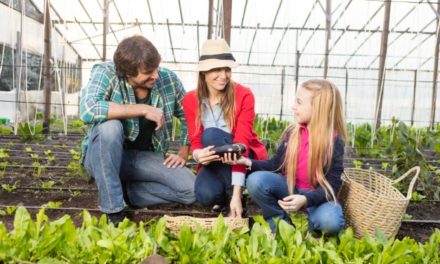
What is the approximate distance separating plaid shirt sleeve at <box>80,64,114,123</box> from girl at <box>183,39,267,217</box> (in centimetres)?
43

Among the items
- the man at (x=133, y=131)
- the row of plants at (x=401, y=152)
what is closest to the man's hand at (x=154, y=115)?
the man at (x=133, y=131)

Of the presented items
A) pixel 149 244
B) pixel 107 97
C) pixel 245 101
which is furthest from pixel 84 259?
pixel 245 101

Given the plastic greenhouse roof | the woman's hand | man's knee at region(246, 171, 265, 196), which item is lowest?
man's knee at region(246, 171, 265, 196)

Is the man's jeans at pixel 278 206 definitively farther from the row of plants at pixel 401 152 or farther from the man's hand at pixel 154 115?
the man's hand at pixel 154 115

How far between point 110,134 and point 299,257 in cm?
112

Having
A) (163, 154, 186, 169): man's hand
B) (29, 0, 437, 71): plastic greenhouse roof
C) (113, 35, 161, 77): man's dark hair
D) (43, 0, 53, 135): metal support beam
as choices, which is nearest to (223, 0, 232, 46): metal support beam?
(163, 154, 186, 169): man's hand

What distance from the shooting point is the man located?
2.28m

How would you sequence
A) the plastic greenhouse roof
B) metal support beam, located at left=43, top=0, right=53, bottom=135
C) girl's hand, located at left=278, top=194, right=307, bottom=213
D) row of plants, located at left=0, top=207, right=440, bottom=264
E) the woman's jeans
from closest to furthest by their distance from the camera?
1. row of plants, located at left=0, top=207, right=440, bottom=264
2. girl's hand, located at left=278, top=194, right=307, bottom=213
3. the woman's jeans
4. metal support beam, located at left=43, top=0, right=53, bottom=135
5. the plastic greenhouse roof

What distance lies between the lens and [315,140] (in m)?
2.12

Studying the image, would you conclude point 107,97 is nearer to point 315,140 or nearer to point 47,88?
point 315,140

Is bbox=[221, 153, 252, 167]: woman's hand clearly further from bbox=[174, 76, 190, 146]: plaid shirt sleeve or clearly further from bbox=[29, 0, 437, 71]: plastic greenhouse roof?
bbox=[29, 0, 437, 71]: plastic greenhouse roof

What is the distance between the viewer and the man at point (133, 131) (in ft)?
7.47

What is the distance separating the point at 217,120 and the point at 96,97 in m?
0.64

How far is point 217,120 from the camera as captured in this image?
247cm
